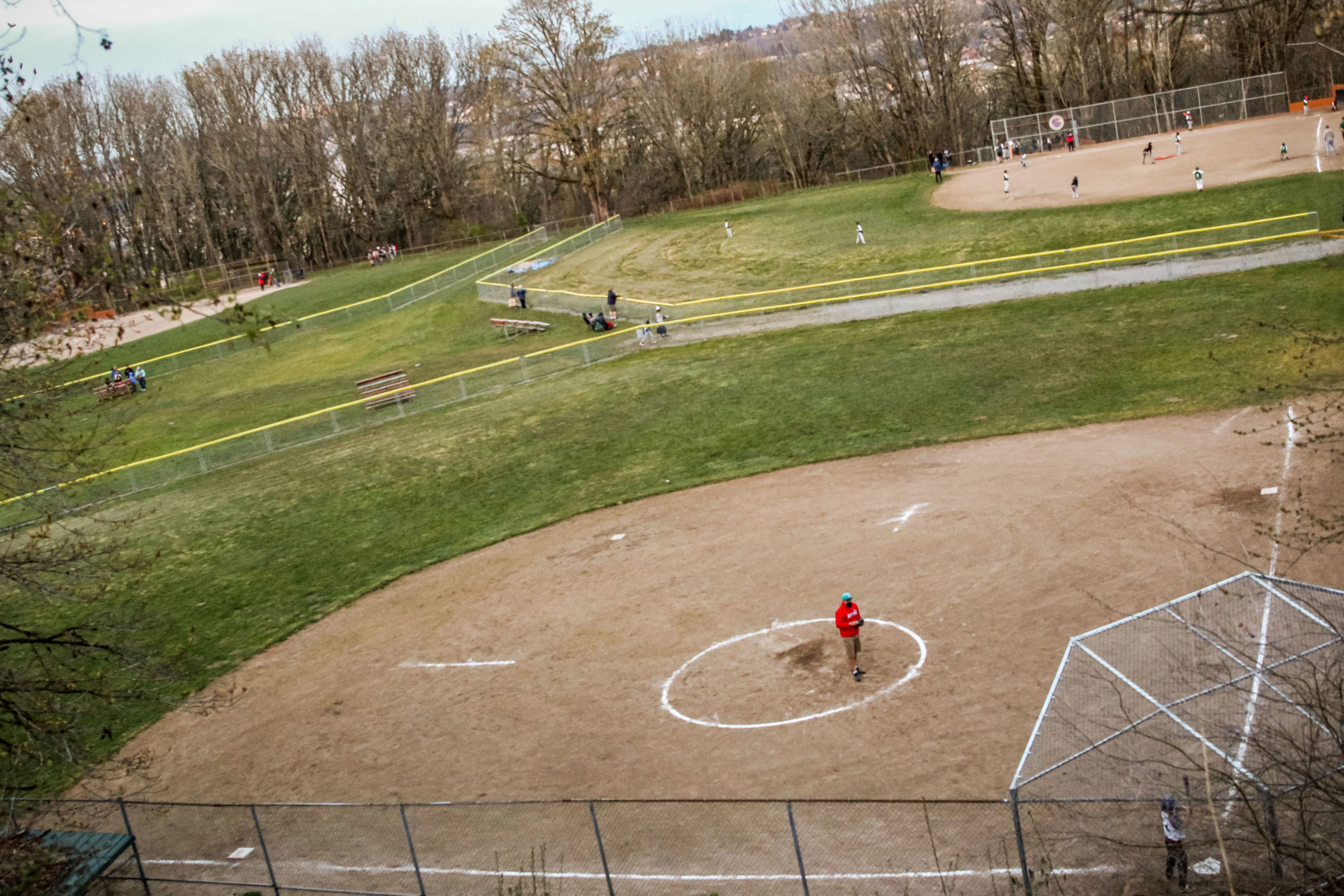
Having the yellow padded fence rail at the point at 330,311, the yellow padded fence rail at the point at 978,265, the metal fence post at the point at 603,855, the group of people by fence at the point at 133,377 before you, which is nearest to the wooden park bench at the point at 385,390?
the yellow padded fence rail at the point at 978,265

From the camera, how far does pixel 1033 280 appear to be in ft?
130

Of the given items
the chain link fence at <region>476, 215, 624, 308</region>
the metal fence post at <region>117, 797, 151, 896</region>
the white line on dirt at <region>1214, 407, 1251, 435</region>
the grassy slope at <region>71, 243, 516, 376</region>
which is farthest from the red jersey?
the grassy slope at <region>71, 243, 516, 376</region>

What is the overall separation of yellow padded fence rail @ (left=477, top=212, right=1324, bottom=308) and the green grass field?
1.64 m

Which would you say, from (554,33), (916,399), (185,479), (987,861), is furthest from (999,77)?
(987,861)

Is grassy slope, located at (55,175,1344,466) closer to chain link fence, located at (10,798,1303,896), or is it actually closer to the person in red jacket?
chain link fence, located at (10,798,1303,896)

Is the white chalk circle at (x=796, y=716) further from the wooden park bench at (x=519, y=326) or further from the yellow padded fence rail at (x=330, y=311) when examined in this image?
the yellow padded fence rail at (x=330, y=311)

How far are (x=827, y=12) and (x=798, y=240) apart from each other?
38416 millimetres

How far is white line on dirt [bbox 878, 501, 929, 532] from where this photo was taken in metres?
22.9

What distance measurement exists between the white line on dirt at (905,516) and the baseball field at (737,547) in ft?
0.36

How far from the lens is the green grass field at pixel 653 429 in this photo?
26609 millimetres

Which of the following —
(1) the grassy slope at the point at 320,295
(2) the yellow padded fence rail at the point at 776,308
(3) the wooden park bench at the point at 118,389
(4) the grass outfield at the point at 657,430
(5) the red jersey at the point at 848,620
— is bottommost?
(5) the red jersey at the point at 848,620

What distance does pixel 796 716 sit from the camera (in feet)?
53.3

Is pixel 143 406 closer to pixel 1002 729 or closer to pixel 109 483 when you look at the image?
pixel 109 483

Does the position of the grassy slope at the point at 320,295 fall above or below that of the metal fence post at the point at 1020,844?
above
